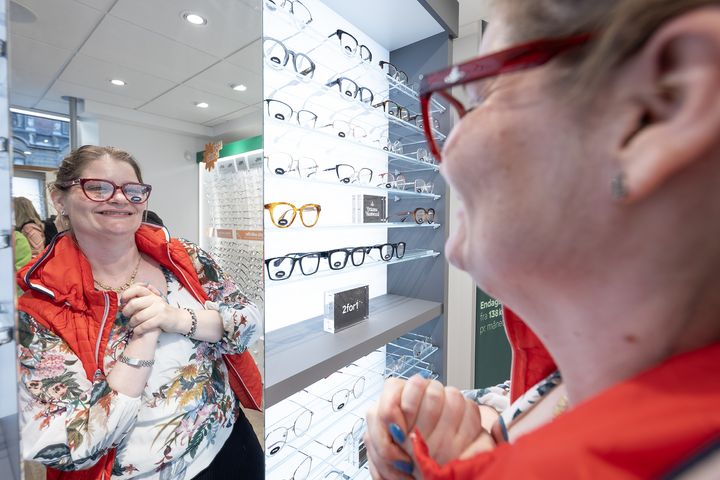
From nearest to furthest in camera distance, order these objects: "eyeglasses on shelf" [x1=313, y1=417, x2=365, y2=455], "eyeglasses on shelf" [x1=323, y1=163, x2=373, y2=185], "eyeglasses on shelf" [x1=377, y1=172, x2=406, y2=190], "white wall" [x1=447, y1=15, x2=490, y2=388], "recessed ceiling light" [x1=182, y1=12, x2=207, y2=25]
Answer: "recessed ceiling light" [x1=182, y1=12, x2=207, y2=25]
"eyeglasses on shelf" [x1=323, y1=163, x2=373, y2=185]
"eyeglasses on shelf" [x1=313, y1=417, x2=365, y2=455]
"eyeglasses on shelf" [x1=377, y1=172, x2=406, y2=190]
"white wall" [x1=447, y1=15, x2=490, y2=388]

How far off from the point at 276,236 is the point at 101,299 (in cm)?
94

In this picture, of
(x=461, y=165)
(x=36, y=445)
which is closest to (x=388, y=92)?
(x=461, y=165)

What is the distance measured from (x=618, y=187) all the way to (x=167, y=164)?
1.00 metres

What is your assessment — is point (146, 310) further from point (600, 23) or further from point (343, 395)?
point (343, 395)

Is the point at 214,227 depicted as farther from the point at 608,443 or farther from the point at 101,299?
the point at 608,443

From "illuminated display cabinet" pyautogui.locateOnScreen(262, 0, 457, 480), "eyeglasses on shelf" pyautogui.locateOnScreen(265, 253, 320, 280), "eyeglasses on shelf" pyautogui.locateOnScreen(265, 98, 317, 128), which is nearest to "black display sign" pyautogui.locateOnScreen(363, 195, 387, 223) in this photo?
"illuminated display cabinet" pyautogui.locateOnScreen(262, 0, 457, 480)

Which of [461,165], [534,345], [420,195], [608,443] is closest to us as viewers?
[608,443]

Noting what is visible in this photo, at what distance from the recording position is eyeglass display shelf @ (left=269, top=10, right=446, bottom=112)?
1.55 metres

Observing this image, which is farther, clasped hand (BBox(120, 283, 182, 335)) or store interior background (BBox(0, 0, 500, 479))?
clasped hand (BBox(120, 283, 182, 335))

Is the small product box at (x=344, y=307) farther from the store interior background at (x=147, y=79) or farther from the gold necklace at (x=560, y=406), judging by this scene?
the gold necklace at (x=560, y=406)

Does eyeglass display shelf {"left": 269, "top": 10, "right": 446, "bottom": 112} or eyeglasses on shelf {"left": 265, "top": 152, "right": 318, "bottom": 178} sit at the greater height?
eyeglass display shelf {"left": 269, "top": 10, "right": 446, "bottom": 112}

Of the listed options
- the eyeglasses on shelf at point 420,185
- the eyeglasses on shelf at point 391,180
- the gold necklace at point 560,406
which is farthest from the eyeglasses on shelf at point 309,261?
the gold necklace at point 560,406

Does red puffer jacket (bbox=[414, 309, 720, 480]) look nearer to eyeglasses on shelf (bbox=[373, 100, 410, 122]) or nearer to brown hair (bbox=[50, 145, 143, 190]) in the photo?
brown hair (bbox=[50, 145, 143, 190])

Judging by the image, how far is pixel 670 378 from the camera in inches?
11.7
